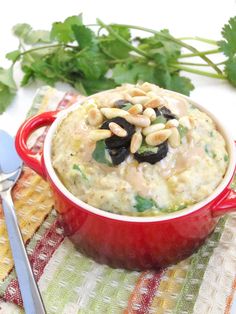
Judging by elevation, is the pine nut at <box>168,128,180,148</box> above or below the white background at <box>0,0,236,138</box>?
above

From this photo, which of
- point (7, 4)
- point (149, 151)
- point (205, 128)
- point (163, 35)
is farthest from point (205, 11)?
point (149, 151)

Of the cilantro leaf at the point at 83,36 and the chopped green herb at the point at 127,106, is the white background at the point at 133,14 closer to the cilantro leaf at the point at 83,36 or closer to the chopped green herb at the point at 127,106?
the cilantro leaf at the point at 83,36

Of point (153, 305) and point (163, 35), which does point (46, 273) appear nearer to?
point (153, 305)

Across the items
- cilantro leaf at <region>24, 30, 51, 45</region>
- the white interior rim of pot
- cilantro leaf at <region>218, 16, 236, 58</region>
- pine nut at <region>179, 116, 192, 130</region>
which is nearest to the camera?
the white interior rim of pot

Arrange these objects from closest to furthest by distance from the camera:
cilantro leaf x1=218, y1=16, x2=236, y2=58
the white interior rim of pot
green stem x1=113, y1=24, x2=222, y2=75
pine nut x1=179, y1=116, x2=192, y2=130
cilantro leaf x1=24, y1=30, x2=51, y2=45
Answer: the white interior rim of pot < pine nut x1=179, y1=116, x2=192, y2=130 < cilantro leaf x1=218, y1=16, x2=236, y2=58 < green stem x1=113, y1=24, x2=222, y2=75 < cilantro leaf x1=24, y1=30, x2=51, y2=45

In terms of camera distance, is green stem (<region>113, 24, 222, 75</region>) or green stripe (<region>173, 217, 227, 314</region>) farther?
green stem (<region>113, 24, 222, 75</region>)

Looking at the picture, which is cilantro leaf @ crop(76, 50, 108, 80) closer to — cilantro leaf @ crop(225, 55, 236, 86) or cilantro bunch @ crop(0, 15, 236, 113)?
cilantro bunch @ crop(0, 15, 236, 113)

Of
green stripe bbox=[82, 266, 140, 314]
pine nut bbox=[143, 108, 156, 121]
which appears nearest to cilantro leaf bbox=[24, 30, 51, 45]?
pine nut bbox=[143, 108, 156, 121]
